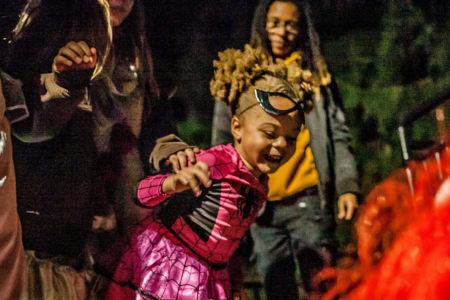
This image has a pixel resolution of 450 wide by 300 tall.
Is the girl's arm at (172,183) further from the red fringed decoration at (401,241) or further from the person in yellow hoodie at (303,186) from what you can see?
the red fringed decoration at (401,241)

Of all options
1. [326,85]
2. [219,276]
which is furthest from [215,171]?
[326,85]

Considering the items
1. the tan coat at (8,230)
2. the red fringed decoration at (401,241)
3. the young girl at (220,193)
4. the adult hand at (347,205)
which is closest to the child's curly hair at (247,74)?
the young girl at (220,193)

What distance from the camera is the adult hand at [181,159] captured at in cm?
147

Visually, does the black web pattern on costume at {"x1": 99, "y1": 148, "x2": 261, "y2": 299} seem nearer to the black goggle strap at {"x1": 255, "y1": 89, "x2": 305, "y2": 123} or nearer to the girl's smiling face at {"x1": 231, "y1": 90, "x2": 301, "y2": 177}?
the girl's smiling face at {"x1": 231, "y1": 90, "x2": 301, "y2": 177}

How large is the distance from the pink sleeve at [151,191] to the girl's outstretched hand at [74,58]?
1.83ft

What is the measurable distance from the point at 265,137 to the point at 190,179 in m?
0.33

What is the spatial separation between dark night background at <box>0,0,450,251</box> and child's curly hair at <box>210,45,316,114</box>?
0.17 feet

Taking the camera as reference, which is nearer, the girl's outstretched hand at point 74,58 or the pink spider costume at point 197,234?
the pink spider costume at point 197,234

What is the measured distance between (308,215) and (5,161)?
50.9 inches

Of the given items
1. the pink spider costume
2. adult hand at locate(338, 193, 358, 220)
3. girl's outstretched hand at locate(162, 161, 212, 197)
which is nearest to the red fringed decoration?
adult hand at locate(338, 193, 358, 220)

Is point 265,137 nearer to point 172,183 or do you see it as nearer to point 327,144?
point 327,144

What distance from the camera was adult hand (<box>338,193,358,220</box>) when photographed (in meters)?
1.51

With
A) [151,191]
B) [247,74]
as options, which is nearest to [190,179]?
[151,191]

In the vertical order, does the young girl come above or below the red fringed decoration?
above
